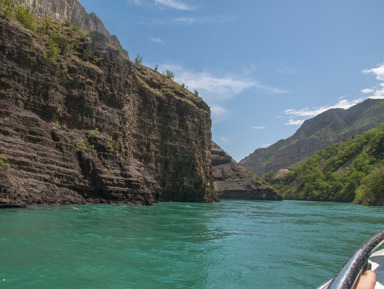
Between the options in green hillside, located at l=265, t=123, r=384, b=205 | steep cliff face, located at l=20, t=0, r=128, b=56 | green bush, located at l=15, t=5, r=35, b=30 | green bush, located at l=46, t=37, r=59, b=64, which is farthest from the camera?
steep cliff face, located at l=20, t=0, r=128, b=56

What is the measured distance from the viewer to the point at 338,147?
126875 mm

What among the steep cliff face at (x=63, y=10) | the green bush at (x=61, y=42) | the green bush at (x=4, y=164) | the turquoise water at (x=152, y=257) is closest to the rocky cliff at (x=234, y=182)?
the steep cliff face at (x=63, y=10)

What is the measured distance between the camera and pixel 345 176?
90.8 metres

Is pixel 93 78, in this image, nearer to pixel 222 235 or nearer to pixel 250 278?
pixel 222 235

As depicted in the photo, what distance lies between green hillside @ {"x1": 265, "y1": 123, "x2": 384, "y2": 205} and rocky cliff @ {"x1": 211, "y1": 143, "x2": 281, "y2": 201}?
19322mm

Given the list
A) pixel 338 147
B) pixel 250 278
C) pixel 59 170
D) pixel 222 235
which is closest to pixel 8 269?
pixel 250 278

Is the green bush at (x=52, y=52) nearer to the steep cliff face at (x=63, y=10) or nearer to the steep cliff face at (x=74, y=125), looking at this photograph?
the steep cliff face at (x=74, y=125)

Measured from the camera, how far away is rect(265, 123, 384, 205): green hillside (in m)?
54.2

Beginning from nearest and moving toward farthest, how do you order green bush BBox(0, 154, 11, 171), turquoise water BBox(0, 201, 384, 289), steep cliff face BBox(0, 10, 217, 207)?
turquoise water BBox(0, 201, 384, 289), green bush BBox(0, 154, 11, 171), steep cliff face BBox(0, 10, 217, 207)

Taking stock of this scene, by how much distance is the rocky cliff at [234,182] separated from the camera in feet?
272

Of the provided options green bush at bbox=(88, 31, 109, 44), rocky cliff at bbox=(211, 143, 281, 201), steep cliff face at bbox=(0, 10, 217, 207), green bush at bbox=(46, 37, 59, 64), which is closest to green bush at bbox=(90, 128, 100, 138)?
steep cliff face at bbox=(0, 10, 217, 207)

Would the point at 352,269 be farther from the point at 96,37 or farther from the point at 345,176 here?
the point at 345,176

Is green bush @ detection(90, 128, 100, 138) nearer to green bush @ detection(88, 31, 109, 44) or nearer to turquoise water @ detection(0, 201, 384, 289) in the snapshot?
green bush @ detection(88, 31, 109, 44)

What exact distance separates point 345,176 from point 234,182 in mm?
35870
